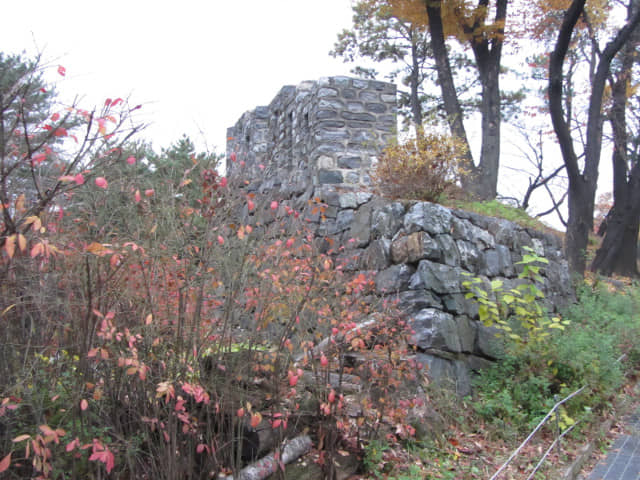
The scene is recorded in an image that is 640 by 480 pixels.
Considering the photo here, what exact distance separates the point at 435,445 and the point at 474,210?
373 centimetres

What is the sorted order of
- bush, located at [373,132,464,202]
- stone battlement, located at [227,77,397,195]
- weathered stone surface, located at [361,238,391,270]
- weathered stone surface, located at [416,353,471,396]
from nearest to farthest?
weathered stone surface, located at [416,353,471,396]
weathered stone surface, located at [361,238,391,270]
bush, located at [373,132,464,202]
stone battlement, located at [227,77,397,195]

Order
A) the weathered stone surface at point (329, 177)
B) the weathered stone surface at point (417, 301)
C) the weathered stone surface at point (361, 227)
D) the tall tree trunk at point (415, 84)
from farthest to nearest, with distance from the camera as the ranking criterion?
the tall tree trunk at point (415, 84) → the weathered stone surface at point (329, 177) → the weathered stone surface at point (361, 227) → the weathered stone surface at point (417, 301)

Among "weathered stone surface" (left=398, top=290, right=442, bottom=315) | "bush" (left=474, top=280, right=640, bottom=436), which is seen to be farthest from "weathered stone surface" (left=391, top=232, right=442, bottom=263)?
"bush" (left=474, top=280, right=640, bottom=436)

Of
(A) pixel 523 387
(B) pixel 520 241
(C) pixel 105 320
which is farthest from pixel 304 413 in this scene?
(B) pixel 520 241

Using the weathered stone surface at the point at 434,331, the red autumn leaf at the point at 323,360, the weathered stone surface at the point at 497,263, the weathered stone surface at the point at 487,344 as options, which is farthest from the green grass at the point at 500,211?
the red autumn leaf at the point at 323,360

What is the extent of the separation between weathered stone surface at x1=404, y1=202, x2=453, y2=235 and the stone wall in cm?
1

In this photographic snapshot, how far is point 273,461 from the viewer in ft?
11.9

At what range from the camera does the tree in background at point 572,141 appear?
1070 centimetres

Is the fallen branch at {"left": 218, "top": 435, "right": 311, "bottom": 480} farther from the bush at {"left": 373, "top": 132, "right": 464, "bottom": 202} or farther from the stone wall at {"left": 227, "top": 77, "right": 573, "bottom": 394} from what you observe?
the bush at {"left": 373, "top": 132, "right": 464, "bottom": 202}

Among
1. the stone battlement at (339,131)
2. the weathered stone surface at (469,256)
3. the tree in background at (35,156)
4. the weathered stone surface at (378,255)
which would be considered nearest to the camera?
the tree in background at (35,156)

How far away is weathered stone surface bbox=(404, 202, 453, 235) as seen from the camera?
6.28 meters

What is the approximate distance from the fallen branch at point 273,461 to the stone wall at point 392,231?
154 centimetres

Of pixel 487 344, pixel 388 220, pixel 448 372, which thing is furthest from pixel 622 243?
pixel 448 372

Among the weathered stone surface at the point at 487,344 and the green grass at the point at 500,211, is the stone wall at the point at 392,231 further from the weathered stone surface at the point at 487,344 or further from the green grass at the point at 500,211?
the green grass at the point at 500,211
